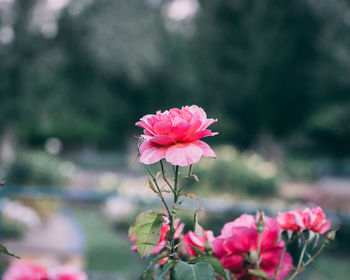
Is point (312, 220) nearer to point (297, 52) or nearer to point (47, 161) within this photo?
point (47, 161)

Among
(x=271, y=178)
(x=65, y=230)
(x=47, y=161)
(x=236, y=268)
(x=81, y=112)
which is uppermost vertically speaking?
(x=81, y=112)

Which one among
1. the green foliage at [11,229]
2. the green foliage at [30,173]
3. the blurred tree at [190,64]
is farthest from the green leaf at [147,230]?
the blurred tree at [190,64]

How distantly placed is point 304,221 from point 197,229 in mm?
175

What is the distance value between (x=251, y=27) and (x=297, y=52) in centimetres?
189

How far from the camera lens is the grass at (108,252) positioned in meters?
5.33

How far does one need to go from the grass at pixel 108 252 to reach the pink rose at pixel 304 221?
4552 millimetres

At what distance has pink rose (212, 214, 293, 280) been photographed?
2.00 feet

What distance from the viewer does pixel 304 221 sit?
0.62 m

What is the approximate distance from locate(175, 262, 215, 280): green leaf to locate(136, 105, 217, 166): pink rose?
0.14 metres

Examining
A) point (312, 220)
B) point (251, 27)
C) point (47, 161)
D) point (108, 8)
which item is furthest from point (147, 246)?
point (251, 27)

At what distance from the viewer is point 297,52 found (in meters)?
15.0

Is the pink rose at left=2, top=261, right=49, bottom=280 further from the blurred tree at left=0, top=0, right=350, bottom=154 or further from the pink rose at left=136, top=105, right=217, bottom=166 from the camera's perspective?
the blurred tree at left=0, top=0, right=350, bottom=154

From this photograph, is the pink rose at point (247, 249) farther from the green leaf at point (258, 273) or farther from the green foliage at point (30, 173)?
the green foliage at point (30, 173)

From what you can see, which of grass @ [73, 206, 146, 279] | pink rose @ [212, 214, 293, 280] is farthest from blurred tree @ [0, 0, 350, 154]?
pink rose @ [212, 214, 293, 280]
